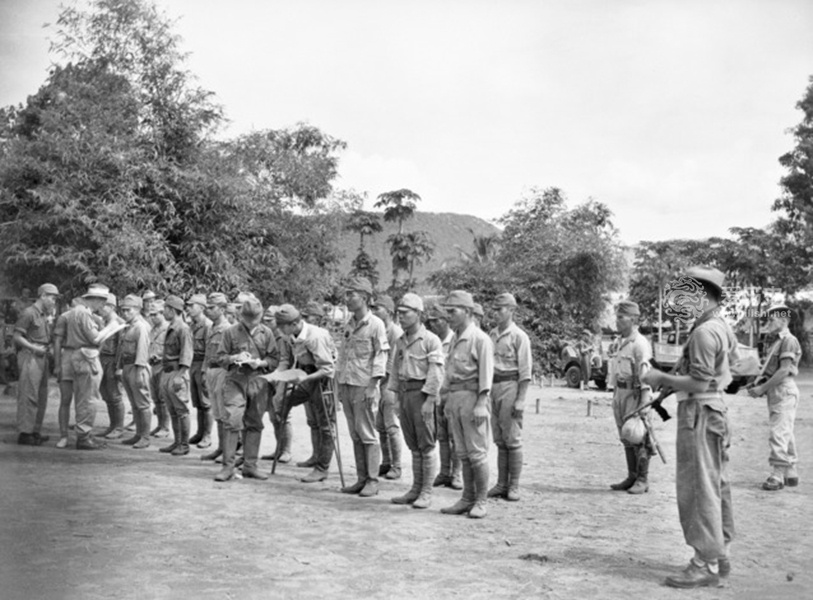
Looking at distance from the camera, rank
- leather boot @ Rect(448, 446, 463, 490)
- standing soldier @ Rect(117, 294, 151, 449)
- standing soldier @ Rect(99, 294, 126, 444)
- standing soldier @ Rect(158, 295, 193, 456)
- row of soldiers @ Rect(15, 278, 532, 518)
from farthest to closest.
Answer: standing soldier @ Rect(99, 294, 126, 444) < standing soldier @ Rect(117, 294, 151, 449) < standing soldier @ Rect(158, 295, 193, 456) < leather boot @ Rect(448, 446, 463, 490) < row of soldiers @ Rect(15, 278, 532, 518)

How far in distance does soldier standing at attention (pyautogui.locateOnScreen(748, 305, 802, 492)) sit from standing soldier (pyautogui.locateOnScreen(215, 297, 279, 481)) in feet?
16.2

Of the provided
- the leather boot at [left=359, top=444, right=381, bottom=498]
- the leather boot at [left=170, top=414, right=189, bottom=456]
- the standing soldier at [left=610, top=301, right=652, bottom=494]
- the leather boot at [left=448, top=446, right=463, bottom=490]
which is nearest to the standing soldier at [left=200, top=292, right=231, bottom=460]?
the leather boot at [left=170, top=414, right=189, bottom=456]

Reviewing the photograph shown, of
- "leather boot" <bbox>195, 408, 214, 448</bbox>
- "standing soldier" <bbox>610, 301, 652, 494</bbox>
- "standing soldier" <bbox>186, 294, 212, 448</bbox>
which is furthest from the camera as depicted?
"leather boot" <bbox>195, 408, 214, 448</bbox>

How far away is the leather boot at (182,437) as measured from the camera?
10.2 m

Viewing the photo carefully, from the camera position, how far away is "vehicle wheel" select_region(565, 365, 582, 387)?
25.6m

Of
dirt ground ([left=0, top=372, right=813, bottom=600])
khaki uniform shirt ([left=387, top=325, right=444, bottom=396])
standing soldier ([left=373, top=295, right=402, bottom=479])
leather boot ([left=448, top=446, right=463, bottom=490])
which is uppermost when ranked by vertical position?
khaki uniform shirt ([left=387, top=325, right=444, bottom=396])

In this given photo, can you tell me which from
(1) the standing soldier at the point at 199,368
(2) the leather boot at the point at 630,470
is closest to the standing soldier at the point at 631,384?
(2) the leather boot at the point at 630,470

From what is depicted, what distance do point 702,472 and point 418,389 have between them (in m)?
3.02

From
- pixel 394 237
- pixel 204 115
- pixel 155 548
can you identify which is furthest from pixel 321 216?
pixel 394 237

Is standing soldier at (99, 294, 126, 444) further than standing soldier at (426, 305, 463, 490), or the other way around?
standing soldier at (99, 294, 126, 444)

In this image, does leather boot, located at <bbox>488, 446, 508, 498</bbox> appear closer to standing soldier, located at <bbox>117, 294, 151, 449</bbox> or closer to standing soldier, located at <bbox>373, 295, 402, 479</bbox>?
standing soldier, located at <bbox>373, 295, 402, 479</bbox>

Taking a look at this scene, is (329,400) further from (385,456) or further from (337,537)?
(337,537)

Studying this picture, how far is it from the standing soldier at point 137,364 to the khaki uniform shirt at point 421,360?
158 inches

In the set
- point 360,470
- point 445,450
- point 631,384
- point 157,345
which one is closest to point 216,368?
point 157,345
